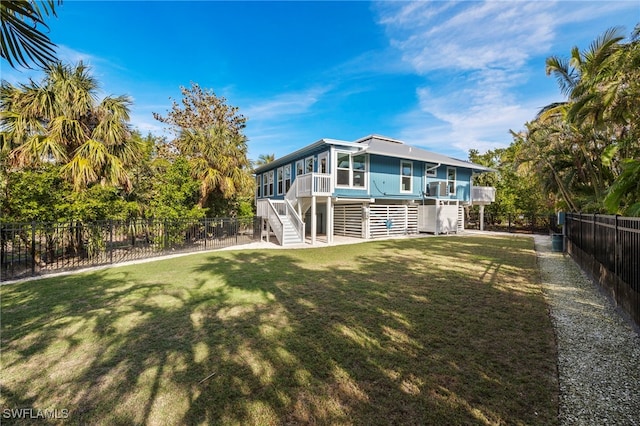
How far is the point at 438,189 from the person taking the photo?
18781 millimetres

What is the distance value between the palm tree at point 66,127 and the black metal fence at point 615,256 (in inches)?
543

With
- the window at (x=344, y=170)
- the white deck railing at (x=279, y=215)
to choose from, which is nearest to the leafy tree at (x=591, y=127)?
the window at (x=344, y=170)

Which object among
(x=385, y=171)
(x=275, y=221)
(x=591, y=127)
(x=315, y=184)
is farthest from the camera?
(x=385, y=171)

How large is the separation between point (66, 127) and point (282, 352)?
1144cm

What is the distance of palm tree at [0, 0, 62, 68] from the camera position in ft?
7.10

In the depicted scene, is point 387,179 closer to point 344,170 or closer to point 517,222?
point 344,170

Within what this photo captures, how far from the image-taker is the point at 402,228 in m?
18.2

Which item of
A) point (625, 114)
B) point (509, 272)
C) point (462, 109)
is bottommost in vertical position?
point (509, 272)

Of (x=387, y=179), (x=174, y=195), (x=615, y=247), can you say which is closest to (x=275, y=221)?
(x=174, y=195)

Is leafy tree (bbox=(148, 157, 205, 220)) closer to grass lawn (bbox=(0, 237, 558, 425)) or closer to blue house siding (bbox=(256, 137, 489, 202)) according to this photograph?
grass lawn (bbox=(0, 237, 558, 425))

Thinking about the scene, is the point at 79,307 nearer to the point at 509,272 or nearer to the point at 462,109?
the point at 509,272

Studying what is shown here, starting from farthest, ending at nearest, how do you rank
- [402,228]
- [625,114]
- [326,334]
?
[402,228] < [625,114] < [326,334]

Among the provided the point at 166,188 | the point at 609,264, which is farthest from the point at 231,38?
the point at 609,264

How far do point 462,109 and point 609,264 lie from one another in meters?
15.3
